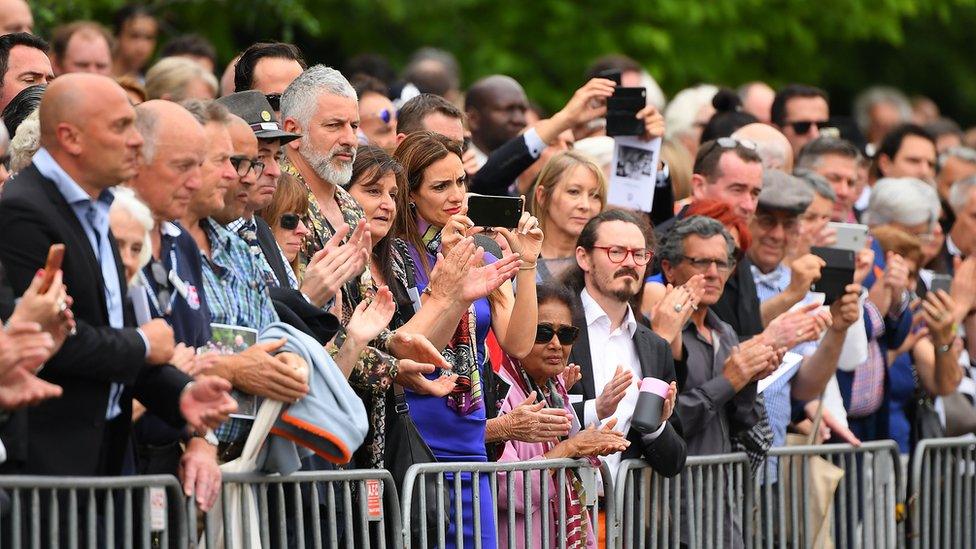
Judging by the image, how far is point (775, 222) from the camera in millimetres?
9969

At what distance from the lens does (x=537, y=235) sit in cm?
751

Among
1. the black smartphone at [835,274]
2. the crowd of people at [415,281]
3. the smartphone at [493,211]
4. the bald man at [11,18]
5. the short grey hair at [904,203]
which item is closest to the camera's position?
the crowd of people at [415,281]

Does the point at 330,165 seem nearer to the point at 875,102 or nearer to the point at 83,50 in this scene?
the point at 83,50

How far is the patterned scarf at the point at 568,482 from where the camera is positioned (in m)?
7.61

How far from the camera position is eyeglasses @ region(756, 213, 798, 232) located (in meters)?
9.97

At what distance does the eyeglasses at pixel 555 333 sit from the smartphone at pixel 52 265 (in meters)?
2.98

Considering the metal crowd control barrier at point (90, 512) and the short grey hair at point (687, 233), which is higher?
the short grey hair at point (687, 233)

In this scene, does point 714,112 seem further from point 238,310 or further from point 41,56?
point 238,310

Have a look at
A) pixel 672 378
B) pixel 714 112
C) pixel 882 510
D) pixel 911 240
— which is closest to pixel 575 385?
pixel 672 378

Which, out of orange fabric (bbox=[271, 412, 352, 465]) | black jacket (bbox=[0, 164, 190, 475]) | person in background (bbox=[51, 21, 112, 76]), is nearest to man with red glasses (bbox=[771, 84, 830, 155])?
person in background (bbox=[51, 21, 112, 76])

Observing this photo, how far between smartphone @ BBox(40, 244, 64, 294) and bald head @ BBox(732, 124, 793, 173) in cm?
620

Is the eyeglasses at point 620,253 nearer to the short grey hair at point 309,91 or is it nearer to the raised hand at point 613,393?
the raised hand at point 613,393

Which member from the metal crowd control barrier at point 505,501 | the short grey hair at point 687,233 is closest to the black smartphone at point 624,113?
the short grey hair at point 687,233

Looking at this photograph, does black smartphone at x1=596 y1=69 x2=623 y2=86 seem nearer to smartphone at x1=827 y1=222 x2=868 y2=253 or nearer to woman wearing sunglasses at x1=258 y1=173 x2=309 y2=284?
smartphone at x1=827 y1=222 x2=868 y2=253
